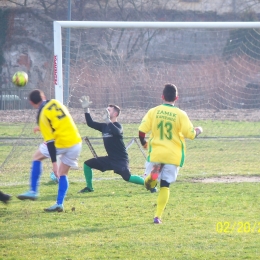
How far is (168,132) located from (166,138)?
0.09 meters

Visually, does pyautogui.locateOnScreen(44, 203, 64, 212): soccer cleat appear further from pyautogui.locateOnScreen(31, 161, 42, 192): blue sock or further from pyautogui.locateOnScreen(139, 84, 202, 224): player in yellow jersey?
pyautogui.locateOnScreen(139, 84, 202, 224): player in yellow jersey

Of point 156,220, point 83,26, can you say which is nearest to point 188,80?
point 83,26

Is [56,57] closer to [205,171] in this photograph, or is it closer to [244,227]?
[205,171]

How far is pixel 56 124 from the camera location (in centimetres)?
832

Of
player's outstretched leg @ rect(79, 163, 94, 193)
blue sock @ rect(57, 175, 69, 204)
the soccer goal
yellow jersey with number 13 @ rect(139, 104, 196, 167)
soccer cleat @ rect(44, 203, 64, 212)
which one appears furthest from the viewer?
the soccer goal

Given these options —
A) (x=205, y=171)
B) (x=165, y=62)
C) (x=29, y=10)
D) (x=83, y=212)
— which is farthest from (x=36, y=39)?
(x=83, y=212)

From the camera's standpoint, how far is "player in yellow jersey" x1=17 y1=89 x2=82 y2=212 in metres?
8.30

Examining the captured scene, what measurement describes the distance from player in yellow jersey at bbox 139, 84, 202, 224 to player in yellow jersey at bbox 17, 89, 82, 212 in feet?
3.23

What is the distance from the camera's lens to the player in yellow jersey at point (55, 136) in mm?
8305

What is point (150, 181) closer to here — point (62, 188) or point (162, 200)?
point (162, 200)

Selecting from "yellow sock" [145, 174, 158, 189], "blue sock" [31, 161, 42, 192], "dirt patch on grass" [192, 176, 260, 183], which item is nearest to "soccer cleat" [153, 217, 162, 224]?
"yellow sock" [145, 174, 158, 189]

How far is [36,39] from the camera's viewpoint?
32406 mm
